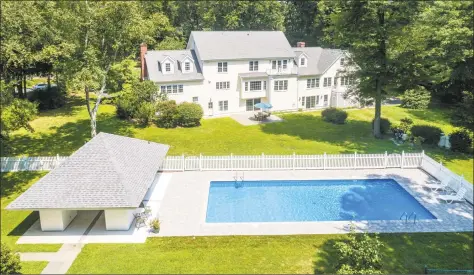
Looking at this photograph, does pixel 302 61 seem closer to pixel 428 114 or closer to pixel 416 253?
pixel 428 114

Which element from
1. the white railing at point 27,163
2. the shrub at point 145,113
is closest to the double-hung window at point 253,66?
the shrub at point 145,113

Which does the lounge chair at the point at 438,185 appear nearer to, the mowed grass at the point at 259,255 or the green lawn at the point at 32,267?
the mowed grass at the point at 259,255

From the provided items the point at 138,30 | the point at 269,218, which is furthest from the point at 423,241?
the point at 138,30

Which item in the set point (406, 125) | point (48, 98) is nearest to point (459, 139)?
point (406, 125)

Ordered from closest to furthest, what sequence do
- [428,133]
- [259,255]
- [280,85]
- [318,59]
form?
[259,255] → [428,133] → [280,85] → [318,59]

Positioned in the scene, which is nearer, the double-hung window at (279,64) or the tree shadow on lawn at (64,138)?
the tree shadow on lawn at (64,138)

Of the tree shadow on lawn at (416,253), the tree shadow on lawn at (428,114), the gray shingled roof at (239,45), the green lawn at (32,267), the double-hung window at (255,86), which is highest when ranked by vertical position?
the gray shingled roof at (239,45)
